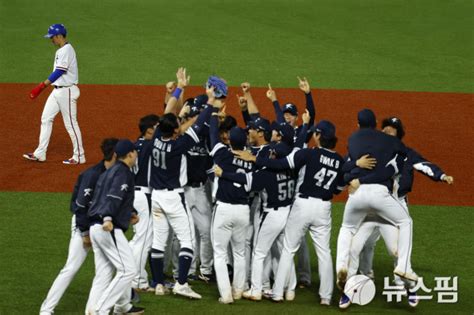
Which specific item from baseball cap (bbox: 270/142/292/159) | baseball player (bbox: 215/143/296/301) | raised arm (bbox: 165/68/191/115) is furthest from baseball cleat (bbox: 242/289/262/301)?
raised arm (bbox: 165/68/191/115)

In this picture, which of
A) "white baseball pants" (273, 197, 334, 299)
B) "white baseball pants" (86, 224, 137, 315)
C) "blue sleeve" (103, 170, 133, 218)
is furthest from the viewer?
"white baseball pants" (273, 197, 334, 299)

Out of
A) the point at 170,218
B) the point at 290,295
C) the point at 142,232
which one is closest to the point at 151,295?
the point at 142,232

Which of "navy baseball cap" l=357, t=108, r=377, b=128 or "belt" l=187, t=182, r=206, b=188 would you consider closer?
"navy baseball cap" l=357, t=108, r=377, b=128

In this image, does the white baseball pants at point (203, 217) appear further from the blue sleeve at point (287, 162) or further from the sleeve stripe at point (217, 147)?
the blue sleeve at point (287, 162)

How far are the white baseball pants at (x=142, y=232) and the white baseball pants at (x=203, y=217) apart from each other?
0.57 meters

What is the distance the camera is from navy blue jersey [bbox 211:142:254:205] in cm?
1018

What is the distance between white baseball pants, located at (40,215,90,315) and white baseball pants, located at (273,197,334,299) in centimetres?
201

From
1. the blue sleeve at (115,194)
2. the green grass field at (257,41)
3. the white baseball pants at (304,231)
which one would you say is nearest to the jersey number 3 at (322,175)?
the white baseball pants at (304,231)

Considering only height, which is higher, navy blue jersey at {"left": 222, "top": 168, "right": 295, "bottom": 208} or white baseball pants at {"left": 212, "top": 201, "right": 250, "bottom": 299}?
navy blue jersey at {"left": 222, "top": 168, "right": 295, "bottom": 208}

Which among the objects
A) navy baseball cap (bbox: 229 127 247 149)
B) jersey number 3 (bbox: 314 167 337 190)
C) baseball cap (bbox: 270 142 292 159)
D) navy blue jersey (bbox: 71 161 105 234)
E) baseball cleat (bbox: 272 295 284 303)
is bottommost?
baseball cleat (bbox: 272 295 284 303)

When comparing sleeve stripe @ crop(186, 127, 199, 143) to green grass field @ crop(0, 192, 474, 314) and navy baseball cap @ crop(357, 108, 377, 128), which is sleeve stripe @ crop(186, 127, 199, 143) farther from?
navy baseball cap @ crop(357, 108, 377, 128)

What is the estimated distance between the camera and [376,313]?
1012 centimetres

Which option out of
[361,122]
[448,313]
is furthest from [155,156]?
[448,313]

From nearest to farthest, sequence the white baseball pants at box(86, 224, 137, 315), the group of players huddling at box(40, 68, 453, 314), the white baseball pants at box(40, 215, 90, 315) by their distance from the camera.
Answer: the white baseball pants at box(86, 224, 137, 315)
the white baseball pants at box(40, 215, 90, 315)
the group of players huddling at box(40, 68, 453, 314)
